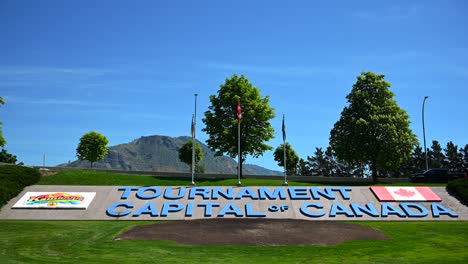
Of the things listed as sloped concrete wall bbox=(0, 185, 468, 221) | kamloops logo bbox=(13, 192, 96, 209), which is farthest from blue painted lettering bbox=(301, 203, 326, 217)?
kamloops logo bbox=(13, 192, 96, 209)

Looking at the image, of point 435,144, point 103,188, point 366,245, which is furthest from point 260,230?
point 435,144

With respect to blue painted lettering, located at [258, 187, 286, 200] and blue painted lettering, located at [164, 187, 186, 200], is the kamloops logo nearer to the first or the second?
blue painted lettering, located at [164, 187, 186, 200]

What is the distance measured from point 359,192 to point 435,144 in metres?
64.6

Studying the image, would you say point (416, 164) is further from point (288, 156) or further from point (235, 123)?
point (235, 123)

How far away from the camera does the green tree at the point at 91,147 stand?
73.3 metres

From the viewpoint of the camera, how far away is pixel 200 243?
69.2ft

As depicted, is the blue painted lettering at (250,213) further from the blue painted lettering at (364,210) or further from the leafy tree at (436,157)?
the leafy tree at (436,157)

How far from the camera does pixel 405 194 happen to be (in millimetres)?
35656

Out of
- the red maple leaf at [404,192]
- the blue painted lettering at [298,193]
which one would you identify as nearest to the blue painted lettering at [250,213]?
the blue painted lettering at [298,193]

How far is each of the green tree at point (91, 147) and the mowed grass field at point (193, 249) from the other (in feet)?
157

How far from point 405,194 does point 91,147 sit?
54.2m

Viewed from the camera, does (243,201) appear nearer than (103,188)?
Yes

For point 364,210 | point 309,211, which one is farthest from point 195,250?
point 364,210

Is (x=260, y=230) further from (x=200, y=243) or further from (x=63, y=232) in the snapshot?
(x=63, y=232)
